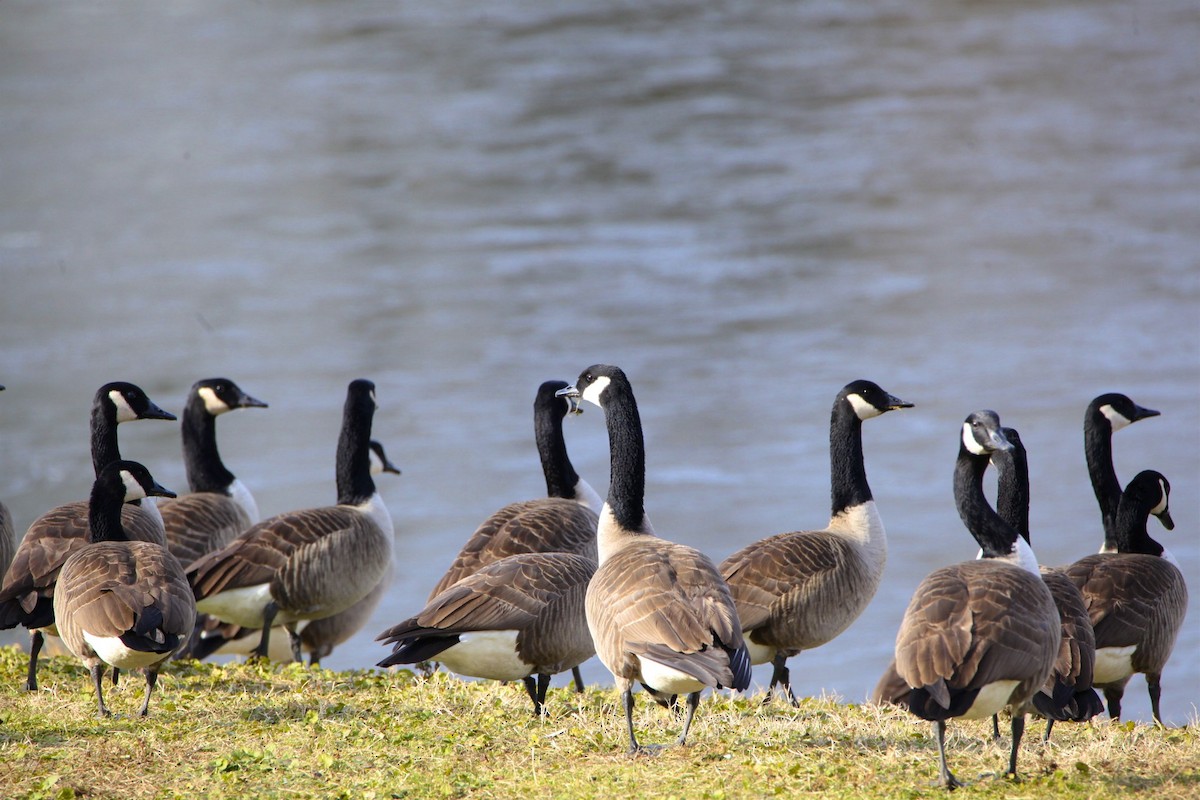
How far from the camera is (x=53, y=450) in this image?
70.4ft

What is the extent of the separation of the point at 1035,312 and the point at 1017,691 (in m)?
20.4

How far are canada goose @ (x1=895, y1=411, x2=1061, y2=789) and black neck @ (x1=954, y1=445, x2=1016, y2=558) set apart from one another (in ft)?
1.92

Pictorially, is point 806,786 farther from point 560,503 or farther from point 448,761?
point 560,503

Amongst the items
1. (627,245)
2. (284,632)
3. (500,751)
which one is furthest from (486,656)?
(627,245)

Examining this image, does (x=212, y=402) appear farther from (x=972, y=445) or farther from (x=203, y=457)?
(x=972, y=445)

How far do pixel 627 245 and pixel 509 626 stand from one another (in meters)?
23.3

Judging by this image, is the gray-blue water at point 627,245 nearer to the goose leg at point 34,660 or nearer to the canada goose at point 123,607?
the goose leg at point 34,660

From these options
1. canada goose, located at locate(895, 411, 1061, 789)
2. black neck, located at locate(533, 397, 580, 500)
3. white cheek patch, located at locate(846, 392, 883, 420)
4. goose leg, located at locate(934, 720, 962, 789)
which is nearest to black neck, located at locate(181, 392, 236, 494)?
black neck, located at locate(533, 397, 580, 500)

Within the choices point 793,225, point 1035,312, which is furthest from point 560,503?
point 793,225

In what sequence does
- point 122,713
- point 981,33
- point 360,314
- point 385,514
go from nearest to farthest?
point 122,713 < point 385,514 < point 360,314 < point 981,33

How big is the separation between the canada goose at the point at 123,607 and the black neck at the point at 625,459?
234cm

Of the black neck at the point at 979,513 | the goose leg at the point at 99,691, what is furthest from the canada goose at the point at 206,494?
the black neck at the point at 979,513

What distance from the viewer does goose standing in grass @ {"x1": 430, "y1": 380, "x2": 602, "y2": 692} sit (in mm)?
8859

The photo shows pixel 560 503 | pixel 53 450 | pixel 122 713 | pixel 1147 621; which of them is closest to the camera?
pixel 122 713
